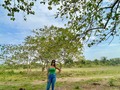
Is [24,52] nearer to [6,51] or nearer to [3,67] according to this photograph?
[6,51]

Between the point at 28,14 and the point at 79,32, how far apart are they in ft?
11.6

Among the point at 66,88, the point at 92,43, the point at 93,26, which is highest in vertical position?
the point at 93,26

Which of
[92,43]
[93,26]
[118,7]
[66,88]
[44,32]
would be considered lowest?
[66,88]

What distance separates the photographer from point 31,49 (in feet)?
165

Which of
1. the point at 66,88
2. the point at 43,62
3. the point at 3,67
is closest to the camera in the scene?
the point at 66,88

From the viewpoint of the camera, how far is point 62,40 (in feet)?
40.2

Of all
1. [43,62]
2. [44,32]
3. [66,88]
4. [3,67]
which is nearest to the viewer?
[66,88]

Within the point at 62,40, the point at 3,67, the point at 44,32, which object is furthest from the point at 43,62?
the point at 62,40

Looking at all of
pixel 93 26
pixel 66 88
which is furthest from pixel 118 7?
pixel 66 88

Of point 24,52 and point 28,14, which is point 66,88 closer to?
point 28,14

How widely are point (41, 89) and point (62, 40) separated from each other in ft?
19.5

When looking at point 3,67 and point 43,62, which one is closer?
point 43,62

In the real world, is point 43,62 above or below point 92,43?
above

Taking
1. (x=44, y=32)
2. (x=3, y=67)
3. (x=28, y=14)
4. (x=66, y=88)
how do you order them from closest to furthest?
(x=28, y=14) → (x=66, y=88) → (x=44, y=32) → (x=3, y=67)
